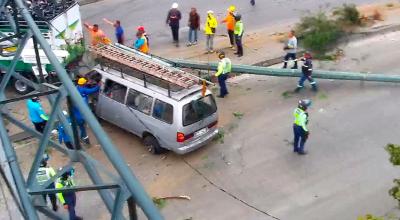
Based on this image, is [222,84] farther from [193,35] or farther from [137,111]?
[193,35]

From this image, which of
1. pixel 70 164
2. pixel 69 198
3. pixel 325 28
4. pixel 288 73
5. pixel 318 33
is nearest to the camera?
pixel 70 164

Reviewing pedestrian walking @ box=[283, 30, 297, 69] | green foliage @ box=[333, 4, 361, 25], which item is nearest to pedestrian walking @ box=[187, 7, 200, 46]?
pedestrian walking @ box=[283, 30, 297, 69]

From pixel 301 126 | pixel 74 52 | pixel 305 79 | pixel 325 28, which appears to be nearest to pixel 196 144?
pixel 301 126

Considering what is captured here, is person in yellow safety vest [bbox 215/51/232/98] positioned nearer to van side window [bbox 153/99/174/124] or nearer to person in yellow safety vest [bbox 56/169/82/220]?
van side window [bbox 153/99/174/124]

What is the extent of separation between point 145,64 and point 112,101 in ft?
3.87

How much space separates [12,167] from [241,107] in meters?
10.4

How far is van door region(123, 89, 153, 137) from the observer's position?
43.6 ft

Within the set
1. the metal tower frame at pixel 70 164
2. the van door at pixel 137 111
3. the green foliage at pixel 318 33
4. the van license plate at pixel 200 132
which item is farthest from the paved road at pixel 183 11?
the metal tower frame at pixel 70 164

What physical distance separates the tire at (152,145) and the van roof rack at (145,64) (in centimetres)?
142

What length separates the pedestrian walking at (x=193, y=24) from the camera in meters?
18.9

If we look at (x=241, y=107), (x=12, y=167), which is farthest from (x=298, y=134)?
(x=12, y=167)

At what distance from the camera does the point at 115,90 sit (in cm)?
1401

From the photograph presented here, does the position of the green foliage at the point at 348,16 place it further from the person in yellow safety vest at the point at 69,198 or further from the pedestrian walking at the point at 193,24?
the person in yellow safety vest at the point at 69,198

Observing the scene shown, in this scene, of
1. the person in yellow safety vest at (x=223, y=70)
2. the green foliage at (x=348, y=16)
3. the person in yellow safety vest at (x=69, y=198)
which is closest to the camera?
the person in yellow safety vest at (x=69, y=198)
